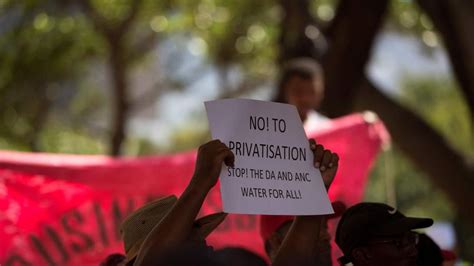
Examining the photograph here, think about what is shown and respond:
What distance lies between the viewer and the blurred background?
9.33 m

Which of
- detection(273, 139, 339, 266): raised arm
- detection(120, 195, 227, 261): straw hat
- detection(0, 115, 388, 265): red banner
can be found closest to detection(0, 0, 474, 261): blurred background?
detection(0, 115, 388, 265): red banner

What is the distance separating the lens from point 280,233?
403 cm

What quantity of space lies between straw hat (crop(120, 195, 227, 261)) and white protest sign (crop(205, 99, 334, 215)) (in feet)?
0.57

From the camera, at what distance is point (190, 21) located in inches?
693

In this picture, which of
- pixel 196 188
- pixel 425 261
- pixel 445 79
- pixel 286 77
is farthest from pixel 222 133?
pixel 445 79

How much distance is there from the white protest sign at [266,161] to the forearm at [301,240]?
13cm

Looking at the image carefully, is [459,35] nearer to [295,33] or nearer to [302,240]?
[295,33]

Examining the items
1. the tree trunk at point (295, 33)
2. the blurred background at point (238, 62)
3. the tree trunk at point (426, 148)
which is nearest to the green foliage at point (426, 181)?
the blurred background at point (238, 62)

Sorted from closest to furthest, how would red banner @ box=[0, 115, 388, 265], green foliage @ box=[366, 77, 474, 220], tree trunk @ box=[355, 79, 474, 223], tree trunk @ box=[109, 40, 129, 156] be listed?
red banner @ box=[0, 115, 388, 265]
tree trunk @ box=[355, 79, 474, 223]
tree trunk @ box=[109, 40, 129, 156]
green foliage @ box=[366, 77, 474, 220]

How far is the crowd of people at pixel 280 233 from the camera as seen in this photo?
322cm

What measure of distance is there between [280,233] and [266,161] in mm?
666

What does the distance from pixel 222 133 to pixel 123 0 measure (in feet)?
41.5

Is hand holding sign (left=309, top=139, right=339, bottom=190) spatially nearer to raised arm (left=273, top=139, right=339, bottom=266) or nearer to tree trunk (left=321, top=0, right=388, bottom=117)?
raised arm (left=273, top=139, right=339, bottom=266)

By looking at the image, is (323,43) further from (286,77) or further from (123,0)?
(123,0)
